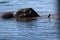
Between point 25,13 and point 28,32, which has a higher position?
point 25,13

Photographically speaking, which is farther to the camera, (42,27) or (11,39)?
(42,27)

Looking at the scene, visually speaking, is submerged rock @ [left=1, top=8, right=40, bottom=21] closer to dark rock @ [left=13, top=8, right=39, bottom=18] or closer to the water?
dark rock @ [left=13, top=8, right=39, bottom=18]

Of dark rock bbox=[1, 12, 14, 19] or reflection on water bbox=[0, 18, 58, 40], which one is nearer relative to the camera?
reflection on water bbox=[0, 18, 58, 40]

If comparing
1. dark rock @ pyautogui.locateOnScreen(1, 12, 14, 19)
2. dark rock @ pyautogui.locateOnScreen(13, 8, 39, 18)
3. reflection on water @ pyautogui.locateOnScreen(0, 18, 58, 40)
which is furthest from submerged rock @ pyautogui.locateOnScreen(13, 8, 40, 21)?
reflection on water @ pyautogui.locateOnScreen(0, 18, 58, 40)

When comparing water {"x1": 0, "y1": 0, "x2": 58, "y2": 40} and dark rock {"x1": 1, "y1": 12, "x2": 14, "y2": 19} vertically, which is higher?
dark rock {"x1": 1, "y1": 12, "x2": 14, "y2": 19}

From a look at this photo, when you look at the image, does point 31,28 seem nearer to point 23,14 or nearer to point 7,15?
point 23,14

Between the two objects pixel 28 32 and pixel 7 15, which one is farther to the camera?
pixel 7 15

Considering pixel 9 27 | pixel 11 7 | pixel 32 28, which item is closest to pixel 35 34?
pixel 32 28

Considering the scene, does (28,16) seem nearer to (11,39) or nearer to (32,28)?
(32,28)

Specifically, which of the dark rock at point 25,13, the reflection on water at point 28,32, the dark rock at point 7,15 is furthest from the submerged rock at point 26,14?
the reflection on water at point 28,32

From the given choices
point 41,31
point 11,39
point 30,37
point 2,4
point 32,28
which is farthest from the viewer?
point 2,4

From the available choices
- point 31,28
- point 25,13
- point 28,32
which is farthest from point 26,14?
point 28,32

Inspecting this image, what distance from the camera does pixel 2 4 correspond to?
9.26m

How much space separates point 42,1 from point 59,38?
7.63 meters
